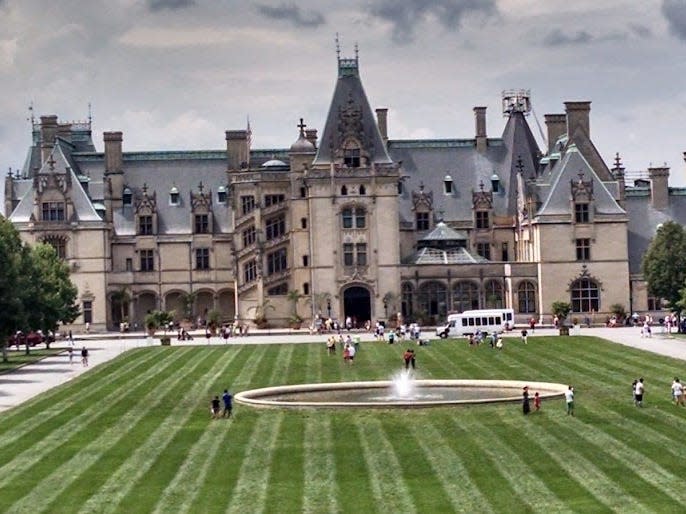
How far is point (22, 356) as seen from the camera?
100 meters

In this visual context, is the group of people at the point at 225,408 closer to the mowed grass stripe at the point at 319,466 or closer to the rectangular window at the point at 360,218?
the mowed grass stripe at the point at 319,466

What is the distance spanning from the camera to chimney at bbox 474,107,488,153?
141 m

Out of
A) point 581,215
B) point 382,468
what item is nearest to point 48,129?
point 581,215

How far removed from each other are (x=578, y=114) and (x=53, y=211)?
42.4 meters

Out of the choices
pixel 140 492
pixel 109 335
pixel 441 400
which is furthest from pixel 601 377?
pixel 109 335

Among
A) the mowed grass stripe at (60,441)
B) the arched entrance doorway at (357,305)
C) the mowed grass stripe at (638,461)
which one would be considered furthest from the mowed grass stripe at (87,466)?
the arched entrance doorway at (357,305)

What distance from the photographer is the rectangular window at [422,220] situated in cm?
13538

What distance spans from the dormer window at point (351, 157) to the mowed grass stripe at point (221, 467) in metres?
64.1

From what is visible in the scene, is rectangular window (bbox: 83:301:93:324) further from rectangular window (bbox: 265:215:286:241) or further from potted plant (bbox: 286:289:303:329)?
potted plant (bbox: 286:289:303:329)

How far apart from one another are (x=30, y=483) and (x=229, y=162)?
96437 mm

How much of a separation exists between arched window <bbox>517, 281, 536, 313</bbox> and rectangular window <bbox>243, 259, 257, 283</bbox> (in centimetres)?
2046

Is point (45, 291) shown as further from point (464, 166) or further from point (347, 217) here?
point (464, 166)

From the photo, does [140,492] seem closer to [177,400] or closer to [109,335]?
[177,400]

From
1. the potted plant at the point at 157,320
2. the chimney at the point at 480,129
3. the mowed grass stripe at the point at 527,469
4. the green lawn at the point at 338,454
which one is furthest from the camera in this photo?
the chimney at the point at 480,129
